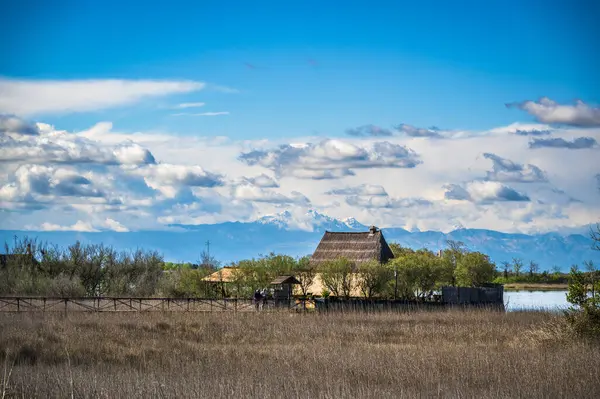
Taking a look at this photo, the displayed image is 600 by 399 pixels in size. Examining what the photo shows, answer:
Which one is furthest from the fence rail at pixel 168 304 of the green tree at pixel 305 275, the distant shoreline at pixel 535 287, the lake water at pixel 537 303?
the distant shoreline at pixel 535 287

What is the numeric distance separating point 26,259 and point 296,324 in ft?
99.7

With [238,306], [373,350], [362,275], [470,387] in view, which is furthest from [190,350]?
[362,275]

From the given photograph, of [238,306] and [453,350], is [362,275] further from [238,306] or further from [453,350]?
[453,350]

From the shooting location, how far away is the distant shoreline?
96.4m

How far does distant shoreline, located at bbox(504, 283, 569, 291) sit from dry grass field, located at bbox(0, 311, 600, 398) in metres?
62.5

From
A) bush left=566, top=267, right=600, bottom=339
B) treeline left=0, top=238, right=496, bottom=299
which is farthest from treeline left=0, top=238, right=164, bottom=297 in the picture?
bush left=566, top=267, right=600, bottom=339

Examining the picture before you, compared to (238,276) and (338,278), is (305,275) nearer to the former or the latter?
(338,278)

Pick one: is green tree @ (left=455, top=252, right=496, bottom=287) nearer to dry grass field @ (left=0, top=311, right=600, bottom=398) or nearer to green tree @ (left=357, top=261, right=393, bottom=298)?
green tree @ (left=357, top=261, right=393, bottom=298)

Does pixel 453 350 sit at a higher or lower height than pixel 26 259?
lower

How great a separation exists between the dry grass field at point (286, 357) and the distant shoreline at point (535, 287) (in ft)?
205

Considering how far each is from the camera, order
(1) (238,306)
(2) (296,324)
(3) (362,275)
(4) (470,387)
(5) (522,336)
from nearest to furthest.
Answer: (4) (470,387) < (5) (522,336) < (2) (296,324) < (1) (238,306) < (3) (362,275)

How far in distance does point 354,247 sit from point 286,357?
37.1 meters

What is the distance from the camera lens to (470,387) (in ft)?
59.7

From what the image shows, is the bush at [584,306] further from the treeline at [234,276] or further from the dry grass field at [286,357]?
the treeline at [234,276]
